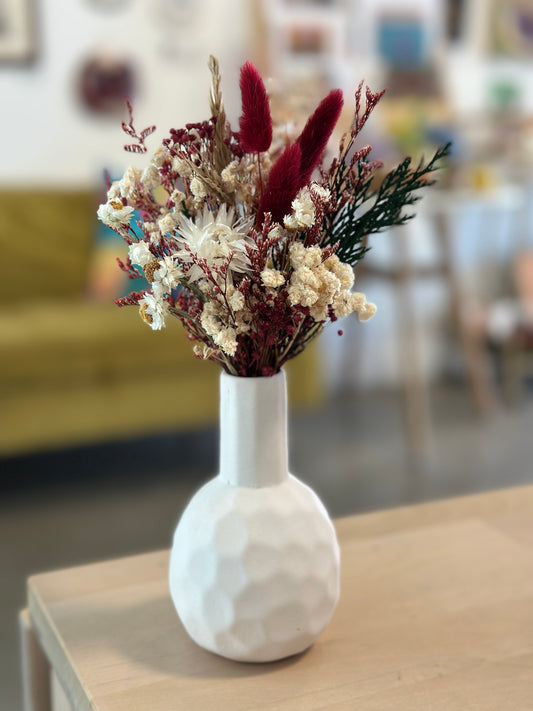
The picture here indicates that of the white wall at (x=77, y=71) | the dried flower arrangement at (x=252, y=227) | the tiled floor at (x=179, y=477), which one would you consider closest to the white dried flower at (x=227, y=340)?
the dried flower arrangement at (x=252, y=227)

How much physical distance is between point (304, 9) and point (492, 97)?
1.11m

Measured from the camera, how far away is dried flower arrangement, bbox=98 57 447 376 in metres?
0.70

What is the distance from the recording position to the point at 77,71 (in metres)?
3.35

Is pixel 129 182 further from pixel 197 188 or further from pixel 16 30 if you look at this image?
pixel 16 30

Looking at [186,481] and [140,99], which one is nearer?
[186,481]

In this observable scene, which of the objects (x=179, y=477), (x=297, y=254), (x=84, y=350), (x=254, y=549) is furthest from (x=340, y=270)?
(x=179, y=477)

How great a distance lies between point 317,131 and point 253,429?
Result: 11.2 inches

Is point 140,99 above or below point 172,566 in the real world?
above

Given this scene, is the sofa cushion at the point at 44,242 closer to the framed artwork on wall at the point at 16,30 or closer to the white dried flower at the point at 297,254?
the framed artwork on wall at the point at 16,30

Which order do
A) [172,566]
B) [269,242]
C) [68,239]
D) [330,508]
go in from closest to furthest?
[269,242] → [172,566] → [330,508] → [68,239]

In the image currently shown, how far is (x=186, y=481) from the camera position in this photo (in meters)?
2.63

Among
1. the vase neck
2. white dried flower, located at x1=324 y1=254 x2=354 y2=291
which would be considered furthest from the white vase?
white dried flower, located at x1=324 y1=254 x2=354 y2=291

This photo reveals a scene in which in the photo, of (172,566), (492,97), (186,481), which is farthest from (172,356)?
(492,97)

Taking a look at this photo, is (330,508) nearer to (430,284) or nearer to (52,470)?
(52,470)
